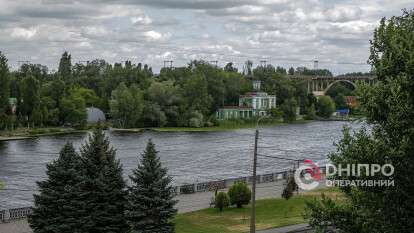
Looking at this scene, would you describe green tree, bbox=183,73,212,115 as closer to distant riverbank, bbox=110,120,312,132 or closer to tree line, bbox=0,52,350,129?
tree line, bbox=0,52,350,129

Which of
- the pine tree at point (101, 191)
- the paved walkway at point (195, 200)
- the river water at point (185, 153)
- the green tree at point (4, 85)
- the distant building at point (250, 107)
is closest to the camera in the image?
the pine tree at point (101, 191)

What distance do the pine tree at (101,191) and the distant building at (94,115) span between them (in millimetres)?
72370

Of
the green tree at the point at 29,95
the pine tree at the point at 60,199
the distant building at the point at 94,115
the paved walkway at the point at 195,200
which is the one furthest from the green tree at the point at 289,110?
the pine tree at the point at 60,199

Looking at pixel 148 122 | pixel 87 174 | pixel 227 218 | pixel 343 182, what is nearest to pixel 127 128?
pixel 148 122

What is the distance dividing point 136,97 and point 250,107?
32.4 metres

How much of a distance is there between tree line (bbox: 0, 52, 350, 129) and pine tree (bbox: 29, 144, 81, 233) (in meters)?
61.9

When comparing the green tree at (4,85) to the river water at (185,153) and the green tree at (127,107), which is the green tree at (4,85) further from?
the green tree at (127,107)

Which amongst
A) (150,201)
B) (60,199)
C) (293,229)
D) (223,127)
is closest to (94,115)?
(223,127)

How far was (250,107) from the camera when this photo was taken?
117688 millimetres

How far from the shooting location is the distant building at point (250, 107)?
368ft

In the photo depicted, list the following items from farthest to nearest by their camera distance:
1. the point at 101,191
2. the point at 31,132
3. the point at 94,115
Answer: the point at 94,115 < the point at 31,132 < the point at 101,191

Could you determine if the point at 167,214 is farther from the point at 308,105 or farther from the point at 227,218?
the point at 308,105

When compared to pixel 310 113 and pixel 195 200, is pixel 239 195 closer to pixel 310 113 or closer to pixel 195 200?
pixel 195 200

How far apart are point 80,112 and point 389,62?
264ft
